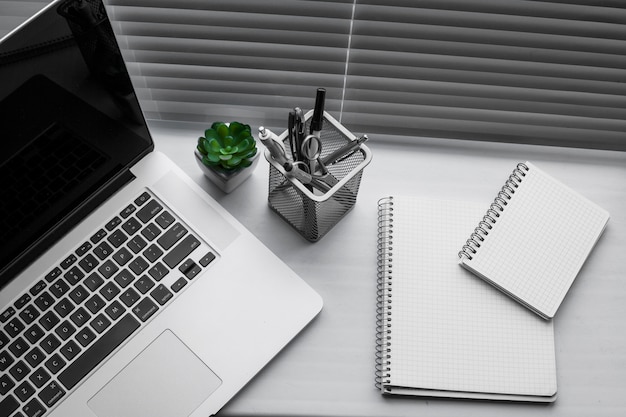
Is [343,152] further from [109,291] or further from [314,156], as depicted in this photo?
[109,291]

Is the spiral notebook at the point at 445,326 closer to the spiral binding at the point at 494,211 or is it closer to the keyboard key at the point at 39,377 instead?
the spiral binding at the point at 494,211

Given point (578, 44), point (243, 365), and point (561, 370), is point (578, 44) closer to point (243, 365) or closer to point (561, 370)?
point (561, 370)

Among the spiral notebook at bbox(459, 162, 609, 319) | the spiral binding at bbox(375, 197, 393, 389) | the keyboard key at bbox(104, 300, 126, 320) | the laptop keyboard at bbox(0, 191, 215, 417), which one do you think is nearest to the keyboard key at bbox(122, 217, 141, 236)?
the laptop keyboard at bbox(0, 191, 215, 417)

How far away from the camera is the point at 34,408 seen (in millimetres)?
854

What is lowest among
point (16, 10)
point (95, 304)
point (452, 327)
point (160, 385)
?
point (452, 327)

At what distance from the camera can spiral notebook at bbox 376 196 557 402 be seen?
0.91 m

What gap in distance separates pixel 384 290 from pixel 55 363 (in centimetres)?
46

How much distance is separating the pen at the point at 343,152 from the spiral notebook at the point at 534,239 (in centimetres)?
22

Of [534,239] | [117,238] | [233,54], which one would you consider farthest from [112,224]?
[534,239]

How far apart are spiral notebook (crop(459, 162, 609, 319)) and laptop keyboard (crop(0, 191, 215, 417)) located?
0.41m

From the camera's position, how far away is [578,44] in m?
1.04

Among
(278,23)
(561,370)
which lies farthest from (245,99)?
(561,370)

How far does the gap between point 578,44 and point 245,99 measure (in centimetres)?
54

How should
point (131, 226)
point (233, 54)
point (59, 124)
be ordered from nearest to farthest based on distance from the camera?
point (59, 124) → point (131, 226) → point (233, 54)
